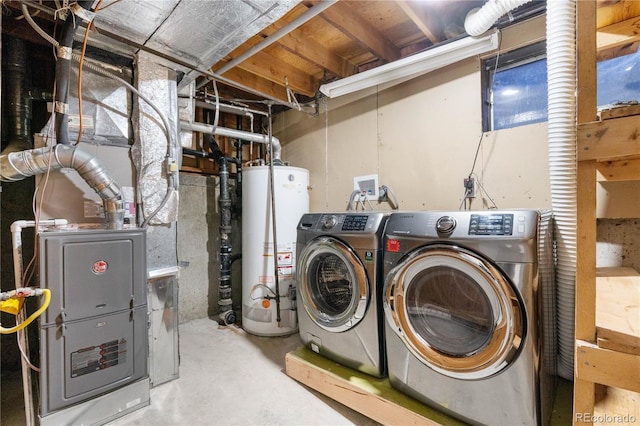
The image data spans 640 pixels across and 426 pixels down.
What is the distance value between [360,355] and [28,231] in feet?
8.06

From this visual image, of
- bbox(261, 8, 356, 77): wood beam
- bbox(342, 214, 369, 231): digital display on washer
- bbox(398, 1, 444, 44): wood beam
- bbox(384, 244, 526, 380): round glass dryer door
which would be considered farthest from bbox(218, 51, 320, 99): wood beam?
bbox(384, 244, 526, 380): round glass dryer door

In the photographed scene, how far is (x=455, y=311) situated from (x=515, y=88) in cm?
174

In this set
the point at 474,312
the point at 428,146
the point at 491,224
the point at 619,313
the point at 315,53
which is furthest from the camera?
the point at 315,53

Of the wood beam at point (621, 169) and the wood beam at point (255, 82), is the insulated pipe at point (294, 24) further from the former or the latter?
the wood beam at point (621, 169)

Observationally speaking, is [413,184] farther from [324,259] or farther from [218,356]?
[218,356]

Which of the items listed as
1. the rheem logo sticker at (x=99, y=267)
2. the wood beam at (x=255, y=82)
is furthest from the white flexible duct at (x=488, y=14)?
the rheem logo sticker at (x=99, y=267)

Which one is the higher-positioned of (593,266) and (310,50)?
(310,50)

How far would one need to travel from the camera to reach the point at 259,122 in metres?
3.72

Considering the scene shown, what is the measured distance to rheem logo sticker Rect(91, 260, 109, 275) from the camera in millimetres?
1537

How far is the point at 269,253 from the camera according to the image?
2.60 m

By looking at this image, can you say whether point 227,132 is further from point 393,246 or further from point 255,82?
point 393,246

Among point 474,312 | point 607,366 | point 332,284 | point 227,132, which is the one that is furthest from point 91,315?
point 607,366

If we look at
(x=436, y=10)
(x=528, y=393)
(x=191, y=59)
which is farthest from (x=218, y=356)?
(x=436, y=10)

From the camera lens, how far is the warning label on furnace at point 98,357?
4.87 feet
